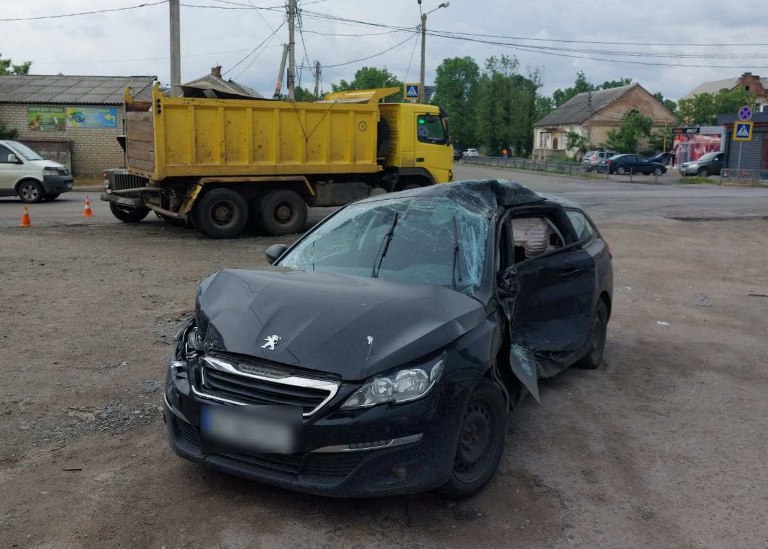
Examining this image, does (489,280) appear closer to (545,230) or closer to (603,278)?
(545,230)

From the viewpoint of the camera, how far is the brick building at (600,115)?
2995 inches

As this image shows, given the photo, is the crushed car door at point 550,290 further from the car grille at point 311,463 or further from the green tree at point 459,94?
the green tree at point 459,94

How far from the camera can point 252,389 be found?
3.56 meters

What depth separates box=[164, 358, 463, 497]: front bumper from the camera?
11.2 ft

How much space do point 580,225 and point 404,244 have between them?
2212 millimetres

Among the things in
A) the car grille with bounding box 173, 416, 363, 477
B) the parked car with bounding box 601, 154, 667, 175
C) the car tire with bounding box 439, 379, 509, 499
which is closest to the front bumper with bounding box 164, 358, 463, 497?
the car grille with bounding box 173, 416, 363, 477

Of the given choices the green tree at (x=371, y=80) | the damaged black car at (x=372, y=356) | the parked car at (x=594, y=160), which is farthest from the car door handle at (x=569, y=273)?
the green tree at (x=371, y=80)

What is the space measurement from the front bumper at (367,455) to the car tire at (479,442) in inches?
8.1

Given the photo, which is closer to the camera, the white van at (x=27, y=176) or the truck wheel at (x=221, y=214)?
the truck wheel at (x=221, y=214)

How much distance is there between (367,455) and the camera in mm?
3455

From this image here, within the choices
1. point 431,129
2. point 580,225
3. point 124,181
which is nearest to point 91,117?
point 124,181

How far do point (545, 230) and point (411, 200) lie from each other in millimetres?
1278

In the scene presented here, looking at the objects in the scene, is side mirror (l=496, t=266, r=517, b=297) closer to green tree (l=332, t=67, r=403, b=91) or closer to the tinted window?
the tinted window

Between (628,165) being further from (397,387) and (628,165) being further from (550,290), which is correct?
(397,387)
